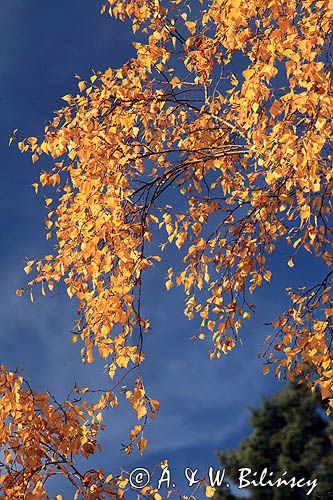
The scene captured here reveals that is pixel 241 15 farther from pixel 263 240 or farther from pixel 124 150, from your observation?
pixel 263 240

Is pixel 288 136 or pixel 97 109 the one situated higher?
pixel 97 109

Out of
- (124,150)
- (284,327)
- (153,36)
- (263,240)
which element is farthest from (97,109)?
(284,327)

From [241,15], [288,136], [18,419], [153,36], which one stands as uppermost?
[153,36]

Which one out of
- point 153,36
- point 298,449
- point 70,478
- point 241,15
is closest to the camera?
point 70,478

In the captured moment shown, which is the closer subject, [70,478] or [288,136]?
[288,136]

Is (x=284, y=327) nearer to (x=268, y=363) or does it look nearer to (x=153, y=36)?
(x=268, y=363)

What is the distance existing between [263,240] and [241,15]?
265 cm

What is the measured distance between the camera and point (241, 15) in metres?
6.93

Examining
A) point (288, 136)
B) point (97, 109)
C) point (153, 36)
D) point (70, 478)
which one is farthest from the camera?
point (153, 36)

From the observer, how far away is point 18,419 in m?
6.55

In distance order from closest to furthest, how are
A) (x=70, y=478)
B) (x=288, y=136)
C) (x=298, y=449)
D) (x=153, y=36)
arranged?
(x=288, y=136), (x=70, y=478), (x=153, y=36), (x=298, y=449)

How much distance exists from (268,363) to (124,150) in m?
3.11

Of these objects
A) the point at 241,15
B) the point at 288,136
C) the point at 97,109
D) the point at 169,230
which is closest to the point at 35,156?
the point at 97,109

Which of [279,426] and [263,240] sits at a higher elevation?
[279,426]
